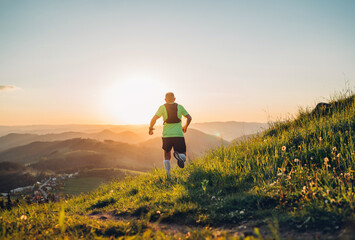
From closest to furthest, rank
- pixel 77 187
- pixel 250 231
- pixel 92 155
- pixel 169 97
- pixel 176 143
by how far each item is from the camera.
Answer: pixel 250 231 < pixel 176 143 < pixel 169 97 < pixel 77 187 < pixel 92 155

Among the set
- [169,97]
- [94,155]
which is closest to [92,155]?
[94,155]

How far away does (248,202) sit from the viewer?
4645 mm

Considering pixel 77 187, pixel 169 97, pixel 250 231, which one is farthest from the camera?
pixel 77 187

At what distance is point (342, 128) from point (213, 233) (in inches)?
232

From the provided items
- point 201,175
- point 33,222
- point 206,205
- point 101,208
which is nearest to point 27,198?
point 101,208

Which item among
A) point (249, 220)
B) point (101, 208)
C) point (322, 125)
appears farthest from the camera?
point (322, 125)

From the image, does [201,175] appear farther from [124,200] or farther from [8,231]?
[8,231]

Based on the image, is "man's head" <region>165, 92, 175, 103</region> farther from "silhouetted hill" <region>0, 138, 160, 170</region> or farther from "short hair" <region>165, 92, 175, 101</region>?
"silhouetted hill" <region>0, 138, 160, 170</region>

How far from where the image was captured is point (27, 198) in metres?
9.34

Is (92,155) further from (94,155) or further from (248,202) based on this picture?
(248,202)

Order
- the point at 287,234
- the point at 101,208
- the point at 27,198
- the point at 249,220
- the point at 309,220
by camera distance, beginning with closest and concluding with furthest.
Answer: the point at 287,234 → the point at 309,220 → the point at 249,220 → the point at 101,208 → the point at 27,198

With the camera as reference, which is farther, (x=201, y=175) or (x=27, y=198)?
(x=27, y=198)

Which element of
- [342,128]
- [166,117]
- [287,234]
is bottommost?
[287,234]

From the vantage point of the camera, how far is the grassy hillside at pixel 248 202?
3.48 meters
